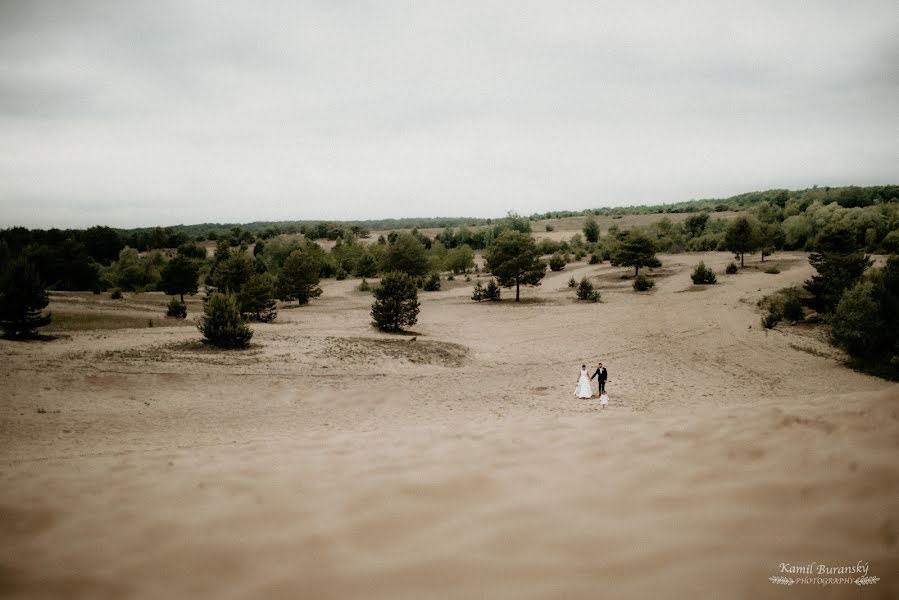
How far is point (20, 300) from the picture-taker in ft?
55.8

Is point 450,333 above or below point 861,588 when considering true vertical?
below

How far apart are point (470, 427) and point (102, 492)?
457 centimetres

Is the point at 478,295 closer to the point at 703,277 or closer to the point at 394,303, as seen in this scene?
the point at 394,303

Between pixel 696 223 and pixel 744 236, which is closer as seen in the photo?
pixel 744 236

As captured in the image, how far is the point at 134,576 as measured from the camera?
9.50 ft

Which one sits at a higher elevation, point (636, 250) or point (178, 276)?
point (636, 250)

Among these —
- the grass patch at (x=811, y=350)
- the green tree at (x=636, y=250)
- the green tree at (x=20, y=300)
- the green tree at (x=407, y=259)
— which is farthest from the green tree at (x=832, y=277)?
the green tree at (x=20, y=300)

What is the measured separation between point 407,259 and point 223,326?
Result: 33130 mm

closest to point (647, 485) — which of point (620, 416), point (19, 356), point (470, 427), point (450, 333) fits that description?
point (620, 416)

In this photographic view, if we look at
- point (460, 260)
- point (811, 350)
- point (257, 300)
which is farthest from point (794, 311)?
point (460, 260)

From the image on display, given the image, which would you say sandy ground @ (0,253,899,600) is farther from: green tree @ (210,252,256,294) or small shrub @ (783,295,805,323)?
small shrub @ (783,295,805,323)

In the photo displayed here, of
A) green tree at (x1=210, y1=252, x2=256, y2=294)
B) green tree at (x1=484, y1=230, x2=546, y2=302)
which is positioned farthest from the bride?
green tree at (x1=210, y1=252, x2=256, y2=294)

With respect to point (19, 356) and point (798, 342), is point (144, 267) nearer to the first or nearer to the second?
point (19, 356)

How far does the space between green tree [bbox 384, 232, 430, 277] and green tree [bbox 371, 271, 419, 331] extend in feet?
83.6
